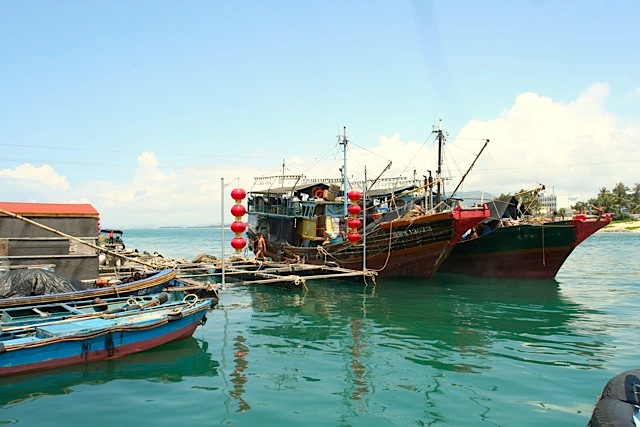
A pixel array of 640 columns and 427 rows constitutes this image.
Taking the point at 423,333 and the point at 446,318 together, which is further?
the point at 446,318

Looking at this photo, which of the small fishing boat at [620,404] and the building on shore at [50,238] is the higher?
the building on shore at [50,238]

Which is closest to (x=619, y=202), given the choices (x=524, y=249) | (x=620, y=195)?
(x=620, y=195)

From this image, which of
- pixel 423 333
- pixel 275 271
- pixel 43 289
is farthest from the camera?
pixel 275 271

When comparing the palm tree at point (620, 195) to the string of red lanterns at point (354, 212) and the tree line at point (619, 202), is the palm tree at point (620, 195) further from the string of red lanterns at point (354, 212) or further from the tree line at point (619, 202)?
the string of red lanterns at point (354, 212)

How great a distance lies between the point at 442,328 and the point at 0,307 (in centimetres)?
993

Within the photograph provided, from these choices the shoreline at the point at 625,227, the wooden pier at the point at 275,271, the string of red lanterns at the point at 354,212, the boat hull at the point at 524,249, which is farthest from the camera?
the shoreline at the point at 625,227

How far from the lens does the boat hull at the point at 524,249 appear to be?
66.9 feet

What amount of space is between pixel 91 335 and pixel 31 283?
309 cm

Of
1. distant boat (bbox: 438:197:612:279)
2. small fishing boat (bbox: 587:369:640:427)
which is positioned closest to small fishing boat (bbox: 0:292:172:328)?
small fishing boat (bbox: 587:369:640:427)

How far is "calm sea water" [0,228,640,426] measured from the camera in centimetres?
709

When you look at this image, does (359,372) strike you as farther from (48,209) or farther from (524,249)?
(524,249)

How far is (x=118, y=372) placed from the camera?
8875 mm

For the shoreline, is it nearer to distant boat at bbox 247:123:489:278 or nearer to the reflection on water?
distant boat at bbox 247:123:489:278

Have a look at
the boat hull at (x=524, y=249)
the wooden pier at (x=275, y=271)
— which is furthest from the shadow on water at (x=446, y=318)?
the boat hull at (x=524, y=249)
